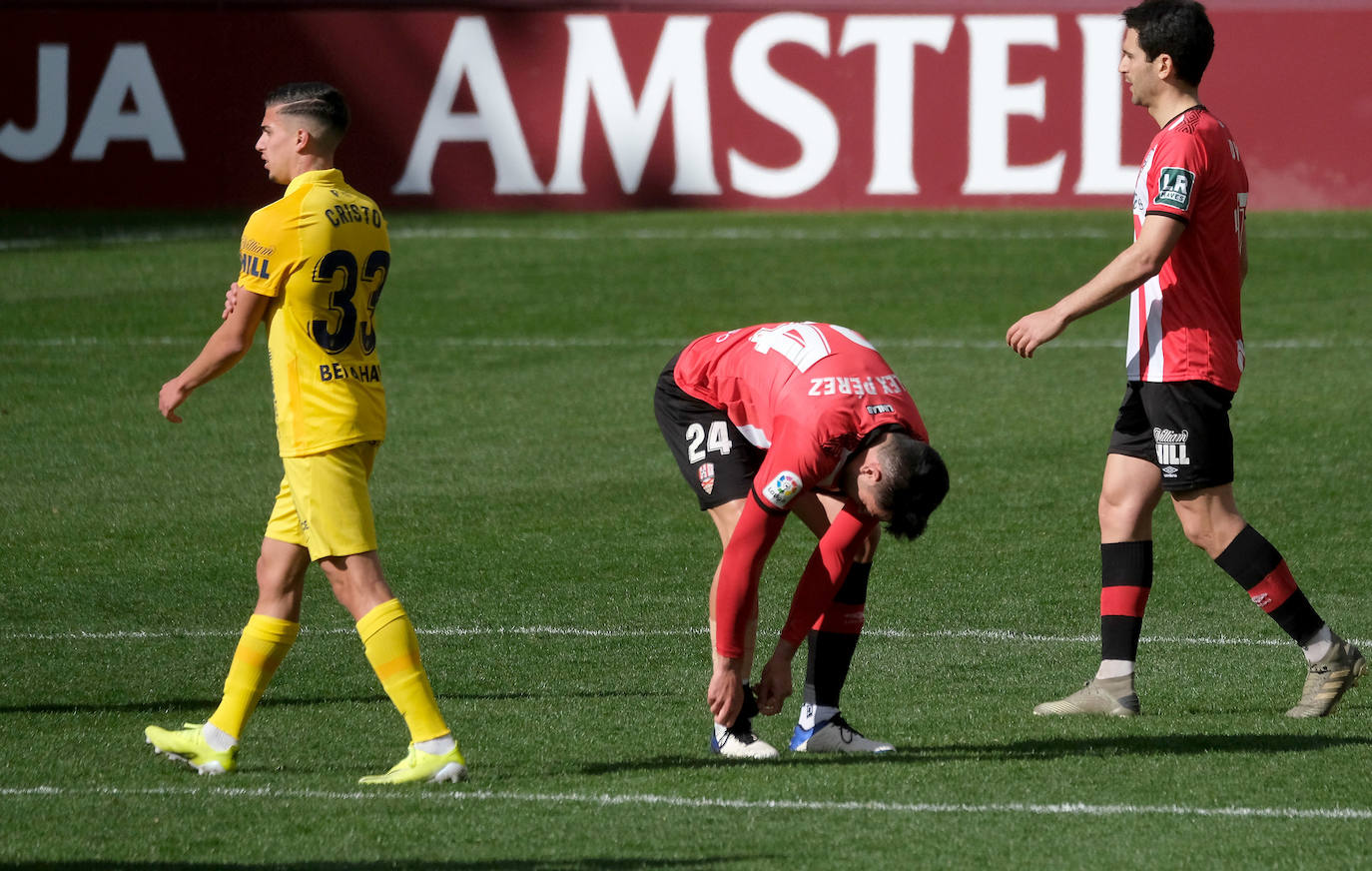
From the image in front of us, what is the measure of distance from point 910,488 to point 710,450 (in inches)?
43.7

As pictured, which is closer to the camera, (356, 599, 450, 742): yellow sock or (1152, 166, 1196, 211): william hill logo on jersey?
(356, 599, 450, 742): yellow sock

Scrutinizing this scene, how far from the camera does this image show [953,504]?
1000 centimetres

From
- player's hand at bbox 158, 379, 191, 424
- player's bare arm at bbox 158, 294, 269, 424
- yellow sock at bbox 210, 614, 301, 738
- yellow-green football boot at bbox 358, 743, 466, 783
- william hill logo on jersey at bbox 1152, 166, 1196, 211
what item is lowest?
yellow-green football boot at bbox 358, 743, 466, 783

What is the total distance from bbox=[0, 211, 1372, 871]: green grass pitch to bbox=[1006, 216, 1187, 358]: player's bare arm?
122 centimetres

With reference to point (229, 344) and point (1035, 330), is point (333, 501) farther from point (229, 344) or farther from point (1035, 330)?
point (1035, 330)

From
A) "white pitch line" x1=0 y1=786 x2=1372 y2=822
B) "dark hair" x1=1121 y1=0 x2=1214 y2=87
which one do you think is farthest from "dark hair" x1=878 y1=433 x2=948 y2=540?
"dark hair" x1=1121 y1=0 x2=1214 y2=87

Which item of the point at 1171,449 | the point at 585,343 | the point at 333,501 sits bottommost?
the point at 585,343

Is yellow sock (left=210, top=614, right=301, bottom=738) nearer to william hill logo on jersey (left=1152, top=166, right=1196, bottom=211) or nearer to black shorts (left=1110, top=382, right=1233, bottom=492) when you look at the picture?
black shorts (left=1110, top=382, right=1233, bottom=492)

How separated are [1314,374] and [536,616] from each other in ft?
25.4

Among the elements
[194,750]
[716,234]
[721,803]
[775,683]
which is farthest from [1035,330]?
[716,234]

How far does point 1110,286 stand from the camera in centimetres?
584

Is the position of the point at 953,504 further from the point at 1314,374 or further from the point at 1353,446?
the point at 1314,374

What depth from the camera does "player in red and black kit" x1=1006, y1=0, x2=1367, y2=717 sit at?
6.09 meters

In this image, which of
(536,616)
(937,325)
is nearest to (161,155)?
(937,325)
